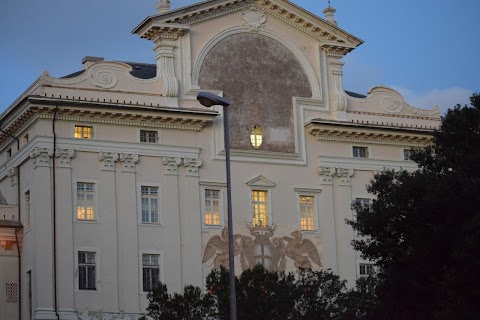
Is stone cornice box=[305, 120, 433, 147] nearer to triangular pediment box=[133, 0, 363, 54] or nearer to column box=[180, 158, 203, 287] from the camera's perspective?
triangular pediment box=[133, 0, 363, 54]

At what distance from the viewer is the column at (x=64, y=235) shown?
6003 cm

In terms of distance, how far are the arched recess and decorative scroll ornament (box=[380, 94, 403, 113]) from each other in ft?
13.4

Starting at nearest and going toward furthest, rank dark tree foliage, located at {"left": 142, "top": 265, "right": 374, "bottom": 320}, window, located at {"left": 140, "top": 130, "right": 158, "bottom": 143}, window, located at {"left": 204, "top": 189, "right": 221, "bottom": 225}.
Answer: dark tree foliage, located at {"left": 142, "top": 265, "right": 374, "bottom": 320} < window, located at {"left": 140, "top": 130, "right": 158, "bottom": 143} < window, located at {"left": 204, "top": 189, "right": 221, "bottom": 225}

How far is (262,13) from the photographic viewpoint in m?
68.1

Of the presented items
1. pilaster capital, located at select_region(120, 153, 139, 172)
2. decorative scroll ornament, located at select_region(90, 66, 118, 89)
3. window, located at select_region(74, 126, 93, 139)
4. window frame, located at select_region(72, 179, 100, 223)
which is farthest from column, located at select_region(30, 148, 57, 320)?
decorative scroll ornament, located at select_region(90, 66, 118, 89)

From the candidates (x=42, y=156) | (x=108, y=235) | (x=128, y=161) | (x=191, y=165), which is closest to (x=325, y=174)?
(x=191, y=165)

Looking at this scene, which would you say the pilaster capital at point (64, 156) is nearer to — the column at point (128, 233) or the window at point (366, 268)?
the column at point (128, 233)

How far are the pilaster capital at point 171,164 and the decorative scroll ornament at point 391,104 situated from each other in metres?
12.0

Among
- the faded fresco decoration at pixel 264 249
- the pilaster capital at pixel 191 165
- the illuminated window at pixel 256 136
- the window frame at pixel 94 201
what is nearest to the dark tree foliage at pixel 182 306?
the window frame at pixel 94 201

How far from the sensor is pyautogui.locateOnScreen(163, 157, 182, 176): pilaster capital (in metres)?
63.6

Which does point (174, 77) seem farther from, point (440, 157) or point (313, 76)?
point (440, 157)

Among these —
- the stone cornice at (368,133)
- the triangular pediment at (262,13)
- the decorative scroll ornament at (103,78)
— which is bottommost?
the stone cornice at (368,133)

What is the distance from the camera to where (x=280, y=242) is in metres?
65.4

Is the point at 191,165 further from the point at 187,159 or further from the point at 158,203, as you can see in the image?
the point at 158,203
